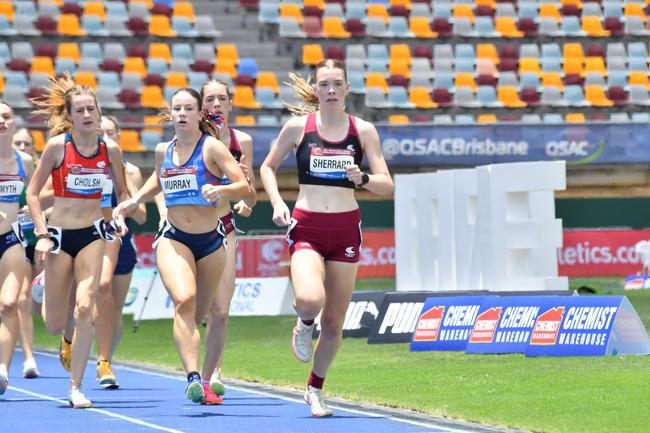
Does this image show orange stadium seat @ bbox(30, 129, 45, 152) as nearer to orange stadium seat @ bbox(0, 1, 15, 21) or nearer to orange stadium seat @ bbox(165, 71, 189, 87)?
orange stadium seat @ bbox(165, 71, 189, 87)

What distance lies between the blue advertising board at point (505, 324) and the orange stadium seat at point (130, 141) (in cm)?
1369

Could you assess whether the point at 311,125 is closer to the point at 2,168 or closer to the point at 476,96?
the point at 2,168

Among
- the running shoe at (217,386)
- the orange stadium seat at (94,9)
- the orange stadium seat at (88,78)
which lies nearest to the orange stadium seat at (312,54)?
the orange stadium seat at (94,9)

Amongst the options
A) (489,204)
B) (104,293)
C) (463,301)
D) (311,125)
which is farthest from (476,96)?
(311,125)

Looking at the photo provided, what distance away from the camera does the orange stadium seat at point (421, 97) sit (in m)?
30.1

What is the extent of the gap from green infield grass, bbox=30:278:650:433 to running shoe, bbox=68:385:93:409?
6.30 feet

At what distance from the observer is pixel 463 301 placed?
44.9 feet

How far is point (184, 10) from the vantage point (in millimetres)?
31594

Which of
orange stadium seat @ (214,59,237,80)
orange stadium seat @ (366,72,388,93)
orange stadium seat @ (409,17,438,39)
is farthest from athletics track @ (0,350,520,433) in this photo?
orange stadium seat @ (409,17,438,39)

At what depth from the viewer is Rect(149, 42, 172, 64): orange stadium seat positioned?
3009cm

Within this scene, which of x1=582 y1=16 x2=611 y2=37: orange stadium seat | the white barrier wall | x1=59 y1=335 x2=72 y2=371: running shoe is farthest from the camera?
x1=582 y1=16 x2=611 y2=37: orange stadium seat

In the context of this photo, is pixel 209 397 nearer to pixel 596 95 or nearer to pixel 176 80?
pixel 176 80

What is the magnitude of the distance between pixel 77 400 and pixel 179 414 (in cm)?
91

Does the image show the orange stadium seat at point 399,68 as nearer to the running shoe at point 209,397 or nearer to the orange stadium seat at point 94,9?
the orange stadium seat at point 94,9
